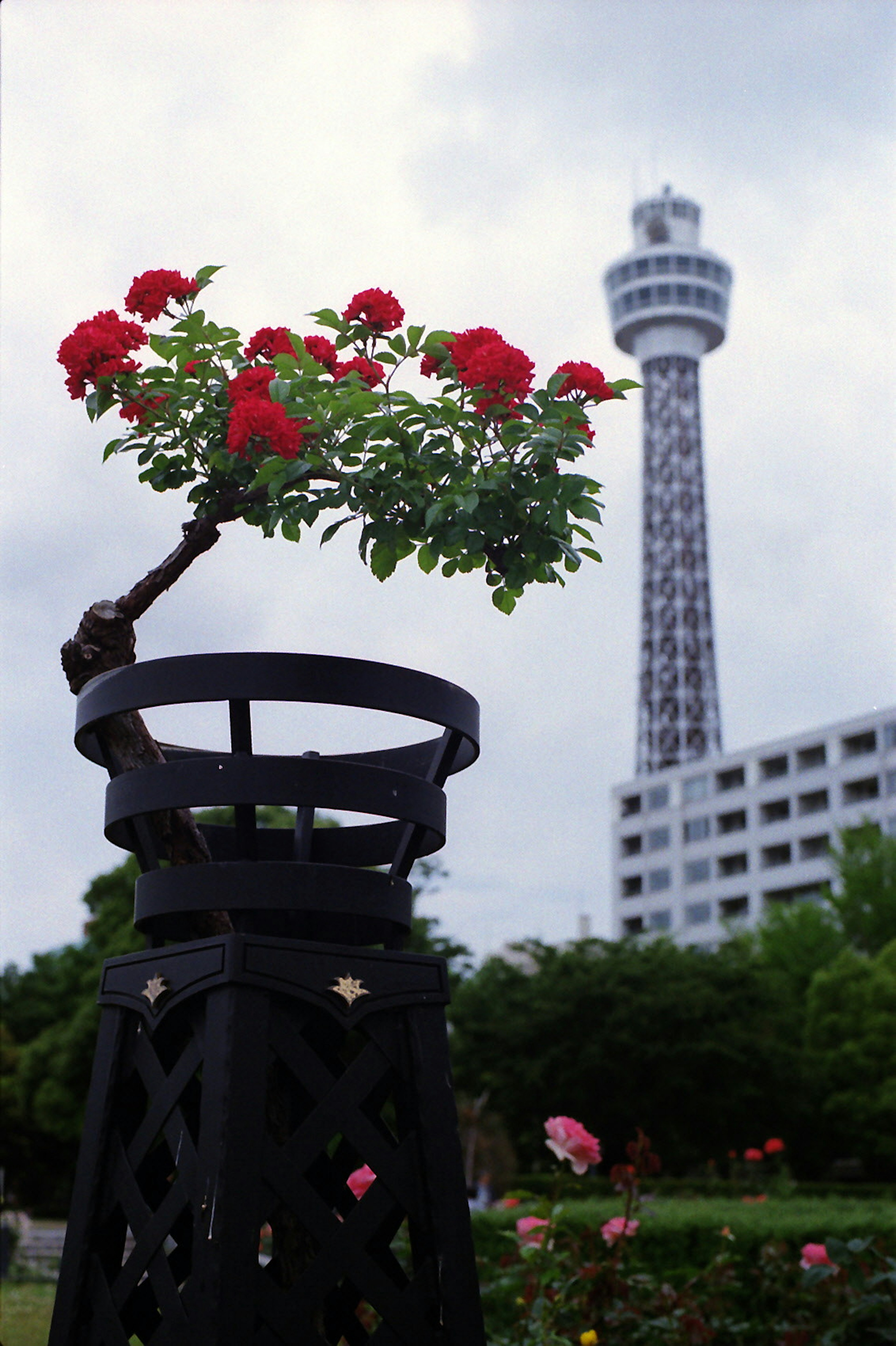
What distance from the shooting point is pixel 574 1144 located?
4.20 meters

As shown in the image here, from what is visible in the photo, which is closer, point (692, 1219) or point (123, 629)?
point (123, 629)

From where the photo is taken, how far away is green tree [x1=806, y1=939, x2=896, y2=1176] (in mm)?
27422

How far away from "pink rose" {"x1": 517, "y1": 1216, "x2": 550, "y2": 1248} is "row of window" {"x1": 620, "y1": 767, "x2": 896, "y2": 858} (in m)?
53.7

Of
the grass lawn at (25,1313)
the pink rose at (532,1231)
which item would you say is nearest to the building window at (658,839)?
the grass lawn at (25,1313)

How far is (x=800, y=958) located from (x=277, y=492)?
37479 mm

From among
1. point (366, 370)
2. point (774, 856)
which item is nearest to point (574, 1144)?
point (366, 370)

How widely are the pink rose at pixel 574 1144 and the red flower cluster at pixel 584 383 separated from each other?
247 centimetres

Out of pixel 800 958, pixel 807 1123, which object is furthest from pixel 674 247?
pixel 807 1123

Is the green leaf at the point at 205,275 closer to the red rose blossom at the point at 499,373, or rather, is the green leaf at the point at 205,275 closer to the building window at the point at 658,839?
the red rose blossom at the point at 499,373

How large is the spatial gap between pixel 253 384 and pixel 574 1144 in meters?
2.71

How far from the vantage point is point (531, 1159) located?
29.2m

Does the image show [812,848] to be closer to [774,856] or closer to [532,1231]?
[774,856]

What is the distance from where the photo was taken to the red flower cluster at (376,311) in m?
2.78

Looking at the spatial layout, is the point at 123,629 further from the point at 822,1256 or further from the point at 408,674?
the point at 822,1256
